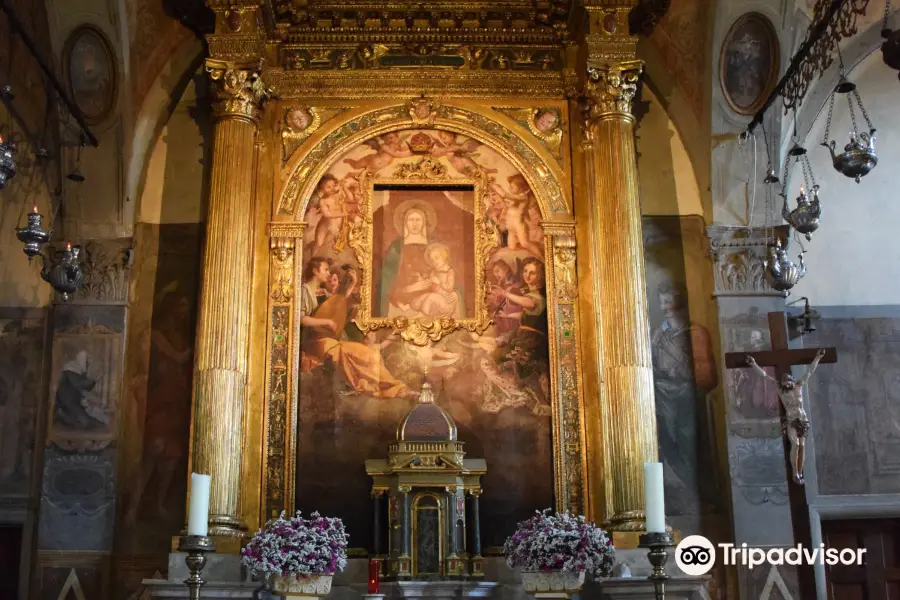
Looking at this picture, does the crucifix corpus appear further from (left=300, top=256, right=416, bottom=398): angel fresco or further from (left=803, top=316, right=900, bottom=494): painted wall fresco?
(left=300, top=256, right=416, bottom=398): angel fresco

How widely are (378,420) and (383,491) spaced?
109 centimetres

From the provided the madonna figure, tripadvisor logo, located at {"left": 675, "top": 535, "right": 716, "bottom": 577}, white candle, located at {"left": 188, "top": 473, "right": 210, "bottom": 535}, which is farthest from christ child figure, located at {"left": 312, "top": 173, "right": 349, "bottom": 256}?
white candle, located at {"left": 188, "top": 473, "right": 210, "bottom": 535}

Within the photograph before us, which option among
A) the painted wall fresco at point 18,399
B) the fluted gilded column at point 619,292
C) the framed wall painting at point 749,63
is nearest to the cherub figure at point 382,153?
the fluted gilded column at point 619,292

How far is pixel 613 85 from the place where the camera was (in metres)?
11.7

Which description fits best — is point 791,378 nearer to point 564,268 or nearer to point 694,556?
point 694,556

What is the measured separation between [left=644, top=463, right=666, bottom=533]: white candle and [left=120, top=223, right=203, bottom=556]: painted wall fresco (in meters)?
6.27

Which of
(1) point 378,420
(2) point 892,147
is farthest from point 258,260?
(2) point 892,147

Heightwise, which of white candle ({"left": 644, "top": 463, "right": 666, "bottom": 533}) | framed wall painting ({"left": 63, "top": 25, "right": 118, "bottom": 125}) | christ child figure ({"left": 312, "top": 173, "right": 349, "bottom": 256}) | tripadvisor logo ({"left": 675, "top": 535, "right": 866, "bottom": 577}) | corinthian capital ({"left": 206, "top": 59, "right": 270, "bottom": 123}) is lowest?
tripadvisor logo ({"left": 675, "top": 535, "right": 866, "bottom": 577})

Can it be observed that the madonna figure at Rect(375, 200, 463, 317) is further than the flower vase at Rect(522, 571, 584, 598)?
Yes

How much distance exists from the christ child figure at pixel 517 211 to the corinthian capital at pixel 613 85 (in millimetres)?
1200

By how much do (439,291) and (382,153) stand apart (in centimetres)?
183

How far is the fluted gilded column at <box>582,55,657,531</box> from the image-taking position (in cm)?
1059

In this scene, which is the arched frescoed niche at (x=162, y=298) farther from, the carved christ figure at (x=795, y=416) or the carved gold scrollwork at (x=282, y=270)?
the carved christ figure at (x=795, y=416)

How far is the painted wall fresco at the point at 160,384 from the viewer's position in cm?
1152
